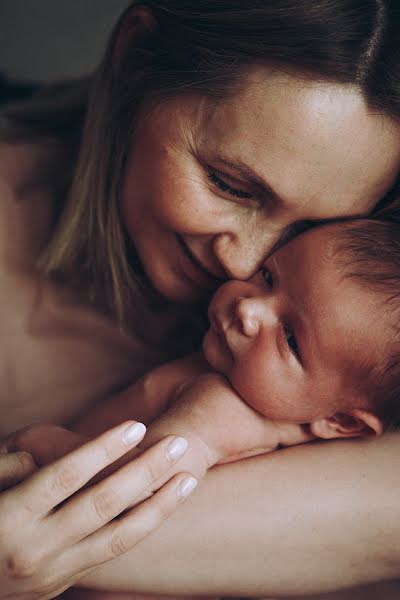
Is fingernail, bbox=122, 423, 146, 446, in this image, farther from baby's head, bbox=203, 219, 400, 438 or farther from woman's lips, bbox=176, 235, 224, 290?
woman's lips, bbox=176, 235, 224, 290

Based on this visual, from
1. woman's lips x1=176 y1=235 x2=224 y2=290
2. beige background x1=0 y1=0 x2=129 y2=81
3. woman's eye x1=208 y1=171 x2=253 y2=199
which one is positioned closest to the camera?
woman's eye x1=208 y1=171 x2=253 y2=199

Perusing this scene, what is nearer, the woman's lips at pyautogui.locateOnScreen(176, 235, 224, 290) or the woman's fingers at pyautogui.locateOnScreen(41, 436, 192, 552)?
the woman's fingers at pyautogui.locateOnScreen(41, 436, 192, 552)

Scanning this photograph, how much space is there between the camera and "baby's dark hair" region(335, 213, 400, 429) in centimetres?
91

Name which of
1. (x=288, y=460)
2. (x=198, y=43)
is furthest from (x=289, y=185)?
(x=288, y=460)

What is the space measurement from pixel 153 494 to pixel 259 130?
0.58 meters

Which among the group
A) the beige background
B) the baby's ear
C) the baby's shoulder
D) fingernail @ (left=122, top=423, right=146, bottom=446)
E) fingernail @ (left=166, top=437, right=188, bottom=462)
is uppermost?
the beige background

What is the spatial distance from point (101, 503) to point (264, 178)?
544 mm

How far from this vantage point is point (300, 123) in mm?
878

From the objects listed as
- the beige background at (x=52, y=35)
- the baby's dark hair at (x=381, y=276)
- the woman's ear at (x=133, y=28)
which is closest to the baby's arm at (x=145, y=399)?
the baby's dark hair at (x=381, y=276)

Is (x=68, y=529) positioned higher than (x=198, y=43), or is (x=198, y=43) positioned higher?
(x=198, y=43)

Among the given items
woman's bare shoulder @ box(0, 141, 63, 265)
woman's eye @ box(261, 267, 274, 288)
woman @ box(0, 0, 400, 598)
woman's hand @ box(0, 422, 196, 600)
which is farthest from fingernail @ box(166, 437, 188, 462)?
woman's bare shoulder @ box(0, 141, 63, 265)

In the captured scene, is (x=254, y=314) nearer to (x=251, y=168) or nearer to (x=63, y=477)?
(x=251, y=168)

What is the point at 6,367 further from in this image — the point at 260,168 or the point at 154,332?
the point at 260,168

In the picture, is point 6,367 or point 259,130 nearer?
point 259,130
